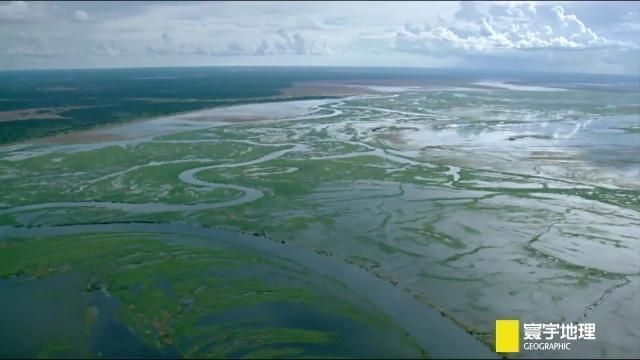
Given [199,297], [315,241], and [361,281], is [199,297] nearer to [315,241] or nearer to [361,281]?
[361,281]

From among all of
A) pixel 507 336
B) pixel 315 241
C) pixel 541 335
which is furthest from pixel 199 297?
pixel 541 335

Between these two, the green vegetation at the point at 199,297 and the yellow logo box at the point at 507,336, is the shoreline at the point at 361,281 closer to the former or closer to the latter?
the yellow logo box at the point at 507,336

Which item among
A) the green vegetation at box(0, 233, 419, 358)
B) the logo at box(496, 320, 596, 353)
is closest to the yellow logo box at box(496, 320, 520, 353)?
the logo at box(496, 320, 596, 353)

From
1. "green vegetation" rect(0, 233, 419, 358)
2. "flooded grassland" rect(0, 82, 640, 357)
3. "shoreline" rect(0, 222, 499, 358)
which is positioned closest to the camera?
"shoreline" rect(0, 222, 499, 358)

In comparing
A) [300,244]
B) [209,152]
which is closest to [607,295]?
[300,244]

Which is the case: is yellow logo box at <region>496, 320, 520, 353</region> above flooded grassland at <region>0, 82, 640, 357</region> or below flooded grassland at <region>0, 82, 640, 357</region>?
below

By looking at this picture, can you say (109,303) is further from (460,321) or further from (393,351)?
(460,321)

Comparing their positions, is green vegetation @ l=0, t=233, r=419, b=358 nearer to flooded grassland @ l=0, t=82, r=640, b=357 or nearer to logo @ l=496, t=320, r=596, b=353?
flooded grassland @ l=0, t=82, r=640, b=357
